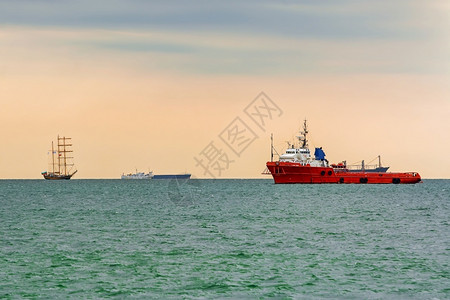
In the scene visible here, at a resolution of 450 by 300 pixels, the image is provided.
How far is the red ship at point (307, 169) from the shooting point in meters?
162

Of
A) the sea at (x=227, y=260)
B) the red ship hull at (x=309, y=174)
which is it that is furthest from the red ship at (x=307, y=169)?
the sea at (x=227, y=260)

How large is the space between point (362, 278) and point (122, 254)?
47.6ft

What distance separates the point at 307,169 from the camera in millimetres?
161250

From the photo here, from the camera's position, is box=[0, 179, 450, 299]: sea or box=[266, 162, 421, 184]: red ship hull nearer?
box=[0, 179, 450, 299]: sea

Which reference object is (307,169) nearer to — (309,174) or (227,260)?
(309,174)

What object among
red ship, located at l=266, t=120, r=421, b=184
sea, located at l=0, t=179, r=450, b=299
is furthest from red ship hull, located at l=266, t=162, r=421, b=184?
sea, located at l=0, t=179, r=450, b=299

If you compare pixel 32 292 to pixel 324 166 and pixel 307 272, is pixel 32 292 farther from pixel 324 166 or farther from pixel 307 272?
pixel 324 166

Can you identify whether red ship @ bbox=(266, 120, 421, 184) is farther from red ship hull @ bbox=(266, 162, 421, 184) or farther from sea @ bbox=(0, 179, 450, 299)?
sea @ bbox=(0, 179, 450, 299)

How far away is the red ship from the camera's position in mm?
162250

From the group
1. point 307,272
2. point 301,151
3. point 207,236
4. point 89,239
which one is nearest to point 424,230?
point 207,236

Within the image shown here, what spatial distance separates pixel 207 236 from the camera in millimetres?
44688

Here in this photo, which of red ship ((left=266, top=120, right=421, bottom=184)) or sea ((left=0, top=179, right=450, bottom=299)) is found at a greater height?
red ship ((left=266, top=120, right=421, bottom=184))

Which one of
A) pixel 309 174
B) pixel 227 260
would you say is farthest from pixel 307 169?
pixel 227 260

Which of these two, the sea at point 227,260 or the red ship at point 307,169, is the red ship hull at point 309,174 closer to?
the red ship at point 307,169
